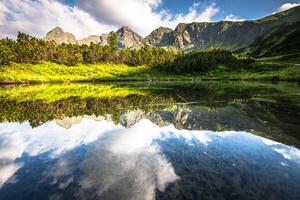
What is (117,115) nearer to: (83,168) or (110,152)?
(110,152)

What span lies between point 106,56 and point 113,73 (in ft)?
85.6

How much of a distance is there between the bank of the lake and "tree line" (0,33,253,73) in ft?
16.9

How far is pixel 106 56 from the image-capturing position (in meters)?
149

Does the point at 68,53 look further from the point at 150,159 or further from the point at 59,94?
the point at 150,159

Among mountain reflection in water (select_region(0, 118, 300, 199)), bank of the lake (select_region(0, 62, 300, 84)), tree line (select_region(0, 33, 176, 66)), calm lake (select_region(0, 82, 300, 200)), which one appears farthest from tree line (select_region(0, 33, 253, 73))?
mountain reflection in water (select_region(0, 118, 300, 199))

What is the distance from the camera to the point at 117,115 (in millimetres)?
22000

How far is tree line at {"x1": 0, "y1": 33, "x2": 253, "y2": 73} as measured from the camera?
393ft

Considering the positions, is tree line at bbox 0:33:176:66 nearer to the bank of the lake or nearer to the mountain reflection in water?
the bank of the lake


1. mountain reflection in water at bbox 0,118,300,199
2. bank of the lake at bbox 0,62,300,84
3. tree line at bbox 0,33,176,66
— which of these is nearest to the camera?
mountain reflection in water at bbox 0,118,300,199

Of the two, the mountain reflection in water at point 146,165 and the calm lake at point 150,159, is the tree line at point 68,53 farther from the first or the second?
the mountain reflection in water at point 146,165

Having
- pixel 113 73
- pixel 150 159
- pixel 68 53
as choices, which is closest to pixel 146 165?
pixel 150 159

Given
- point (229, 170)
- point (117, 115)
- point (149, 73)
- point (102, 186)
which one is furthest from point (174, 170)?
point (149, 73)

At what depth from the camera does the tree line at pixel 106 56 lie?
4719 inches

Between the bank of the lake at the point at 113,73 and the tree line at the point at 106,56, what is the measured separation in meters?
5.14
